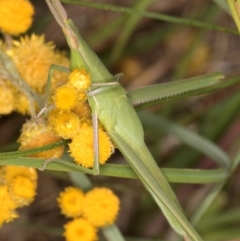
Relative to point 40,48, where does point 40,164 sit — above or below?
below

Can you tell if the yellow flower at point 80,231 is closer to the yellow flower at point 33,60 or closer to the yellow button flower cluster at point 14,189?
the yellow button flower cluster at point 14,189

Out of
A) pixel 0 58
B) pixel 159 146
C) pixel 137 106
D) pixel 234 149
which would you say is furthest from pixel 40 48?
pixel 234 149

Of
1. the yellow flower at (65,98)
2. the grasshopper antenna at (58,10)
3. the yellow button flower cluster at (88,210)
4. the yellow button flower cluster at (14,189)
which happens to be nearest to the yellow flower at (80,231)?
the yellow button flower cluster at (88,210)

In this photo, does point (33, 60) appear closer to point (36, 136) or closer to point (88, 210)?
point (36, 136)

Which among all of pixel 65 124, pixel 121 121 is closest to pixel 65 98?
pixel 65 124

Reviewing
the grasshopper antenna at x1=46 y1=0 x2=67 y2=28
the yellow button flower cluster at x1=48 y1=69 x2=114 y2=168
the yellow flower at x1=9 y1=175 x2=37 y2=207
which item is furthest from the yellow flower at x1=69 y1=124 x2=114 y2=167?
the grasshopper antenna at x1=46 y1=0 x2=67 y2=28

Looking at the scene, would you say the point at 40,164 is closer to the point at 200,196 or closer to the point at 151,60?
the point at 200,196
